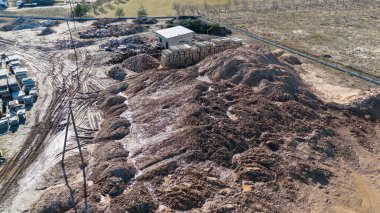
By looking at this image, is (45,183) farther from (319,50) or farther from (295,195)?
(319,50)

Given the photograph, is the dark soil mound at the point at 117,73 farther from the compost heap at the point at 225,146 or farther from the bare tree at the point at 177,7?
the bare tree at the point at 177,7

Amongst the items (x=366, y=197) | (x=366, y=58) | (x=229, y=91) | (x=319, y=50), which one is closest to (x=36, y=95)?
(x=229, y=91)

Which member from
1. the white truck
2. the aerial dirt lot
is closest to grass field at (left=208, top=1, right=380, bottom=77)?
the aerial dirt lot

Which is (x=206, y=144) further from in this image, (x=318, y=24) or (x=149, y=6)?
(x=149, y=6)

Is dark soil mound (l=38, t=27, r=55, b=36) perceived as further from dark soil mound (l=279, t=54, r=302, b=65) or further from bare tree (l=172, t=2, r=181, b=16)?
dark soil mound (l=279, t=54, r=302, b=65)

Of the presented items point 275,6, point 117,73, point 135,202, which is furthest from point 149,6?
point 135,202
